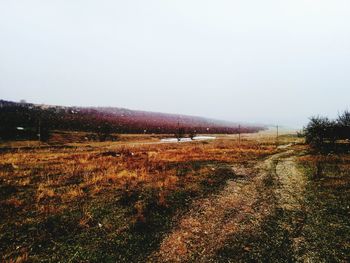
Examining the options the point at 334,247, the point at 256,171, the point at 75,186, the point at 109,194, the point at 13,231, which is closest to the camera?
the point at 334,247

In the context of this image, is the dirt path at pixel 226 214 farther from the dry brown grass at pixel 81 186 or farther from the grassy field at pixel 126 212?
the dry brown grass at pixel 81 186

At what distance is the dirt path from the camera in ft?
29.0

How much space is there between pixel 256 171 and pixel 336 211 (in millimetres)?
9490

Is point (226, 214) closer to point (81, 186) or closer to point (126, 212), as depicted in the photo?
point (126, 212)

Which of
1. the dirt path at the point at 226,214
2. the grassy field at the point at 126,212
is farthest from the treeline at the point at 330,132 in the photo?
the dirt path at the point at 226,214

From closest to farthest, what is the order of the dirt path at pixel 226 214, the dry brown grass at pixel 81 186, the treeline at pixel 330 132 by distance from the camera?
the dirt path at pixel 226 214 < the dry brown grass at pixel 81 186 < the treeline at pixel 330 132

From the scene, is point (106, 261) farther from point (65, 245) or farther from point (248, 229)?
point (248, 229)

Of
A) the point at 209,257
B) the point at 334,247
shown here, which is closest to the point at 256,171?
the point at 334,247

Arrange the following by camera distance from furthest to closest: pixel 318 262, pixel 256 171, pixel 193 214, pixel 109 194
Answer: pixel 256 171
pixel 109 194
pixel 193 214
pixel 318 262

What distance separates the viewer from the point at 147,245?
9.23m

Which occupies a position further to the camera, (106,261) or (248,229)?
(248,229)

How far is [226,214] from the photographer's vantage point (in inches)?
465

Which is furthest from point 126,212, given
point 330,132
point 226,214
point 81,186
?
point 330,132

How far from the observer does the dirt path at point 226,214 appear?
884cm
